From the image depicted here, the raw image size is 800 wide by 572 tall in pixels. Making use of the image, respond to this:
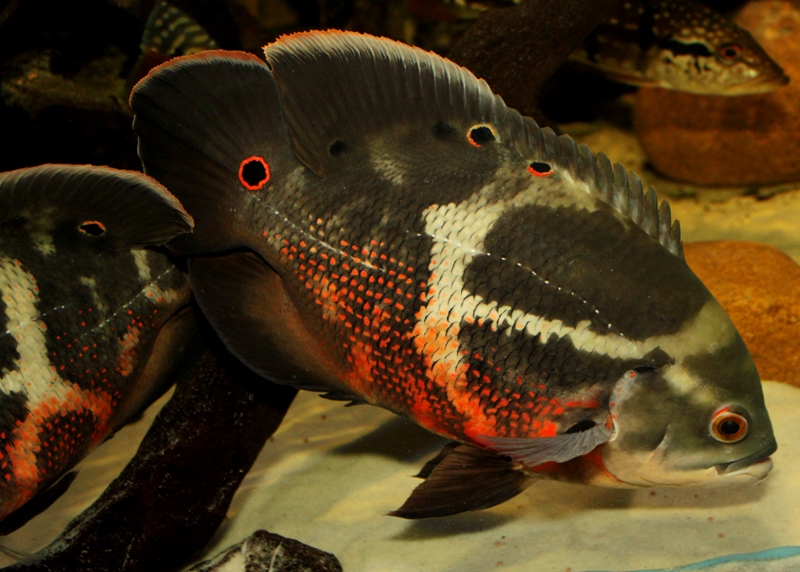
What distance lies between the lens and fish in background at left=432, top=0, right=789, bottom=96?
180 inches

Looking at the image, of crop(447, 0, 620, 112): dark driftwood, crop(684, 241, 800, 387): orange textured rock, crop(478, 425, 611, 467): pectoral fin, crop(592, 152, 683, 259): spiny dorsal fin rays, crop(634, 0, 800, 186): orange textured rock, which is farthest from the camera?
crop(634, 0, 800, 186): orange textured rock

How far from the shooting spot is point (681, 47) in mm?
4664

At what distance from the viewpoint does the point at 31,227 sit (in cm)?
214

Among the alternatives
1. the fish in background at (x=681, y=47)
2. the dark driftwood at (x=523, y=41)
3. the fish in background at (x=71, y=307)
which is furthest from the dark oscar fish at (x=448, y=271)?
the fish in background at (x=681, y=47)

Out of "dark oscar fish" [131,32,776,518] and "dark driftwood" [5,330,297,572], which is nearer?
"dark oscar fish" [131,32,776,518]

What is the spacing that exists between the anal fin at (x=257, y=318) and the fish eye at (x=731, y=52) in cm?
390

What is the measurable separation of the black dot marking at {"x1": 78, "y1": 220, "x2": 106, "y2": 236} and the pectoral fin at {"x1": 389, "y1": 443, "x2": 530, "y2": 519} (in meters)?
1.31

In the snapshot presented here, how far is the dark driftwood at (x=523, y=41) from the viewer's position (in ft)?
9.50

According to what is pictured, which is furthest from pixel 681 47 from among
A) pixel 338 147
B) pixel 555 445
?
pixel 555 445

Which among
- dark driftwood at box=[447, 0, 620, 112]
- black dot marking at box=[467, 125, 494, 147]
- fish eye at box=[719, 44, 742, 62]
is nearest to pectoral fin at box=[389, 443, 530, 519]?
black dot marking at box=[467, 125, 494, 147]

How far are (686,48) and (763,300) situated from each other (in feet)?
7.52

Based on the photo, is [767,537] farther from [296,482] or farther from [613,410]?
[296,482]

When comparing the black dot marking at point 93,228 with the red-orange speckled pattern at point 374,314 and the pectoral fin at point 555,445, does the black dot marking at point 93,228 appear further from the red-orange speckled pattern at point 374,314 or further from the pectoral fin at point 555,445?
the pectoral fin at point 555,445

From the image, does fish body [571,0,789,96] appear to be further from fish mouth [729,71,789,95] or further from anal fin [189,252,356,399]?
anal fin [189,252,356,399]
